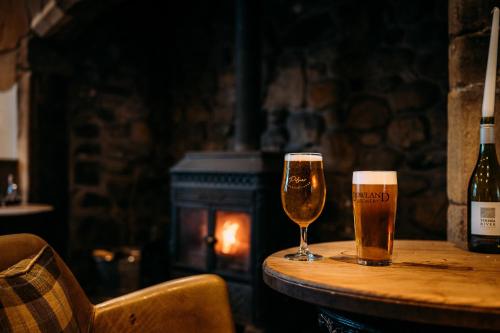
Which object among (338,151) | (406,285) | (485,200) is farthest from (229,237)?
(406,285)

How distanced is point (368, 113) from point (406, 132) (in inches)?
10.7

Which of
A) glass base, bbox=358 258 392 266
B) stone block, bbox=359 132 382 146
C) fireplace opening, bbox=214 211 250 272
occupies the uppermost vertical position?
stone block, bbox=359 132 382 146

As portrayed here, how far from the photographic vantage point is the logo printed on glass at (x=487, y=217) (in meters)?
1.16

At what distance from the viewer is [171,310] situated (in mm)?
1260

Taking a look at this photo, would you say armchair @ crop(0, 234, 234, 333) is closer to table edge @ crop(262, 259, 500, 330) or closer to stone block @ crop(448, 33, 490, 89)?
table edge @ crop(262, 259, 500, 330)

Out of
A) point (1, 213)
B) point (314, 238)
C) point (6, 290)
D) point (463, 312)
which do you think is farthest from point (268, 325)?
point (463, 312)

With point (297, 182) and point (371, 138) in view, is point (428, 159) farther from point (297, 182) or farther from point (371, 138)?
point (297, 182)

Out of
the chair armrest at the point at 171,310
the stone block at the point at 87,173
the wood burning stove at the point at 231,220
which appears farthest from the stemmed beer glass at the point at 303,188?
the stone block at the point at 87,173

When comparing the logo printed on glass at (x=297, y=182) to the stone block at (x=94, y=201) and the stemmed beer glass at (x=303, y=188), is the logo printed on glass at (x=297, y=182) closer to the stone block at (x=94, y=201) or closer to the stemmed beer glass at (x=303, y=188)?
the stemmed beer glass at (x=303, y=188)

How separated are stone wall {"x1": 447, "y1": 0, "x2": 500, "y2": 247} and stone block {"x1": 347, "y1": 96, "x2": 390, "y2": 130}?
134 cm

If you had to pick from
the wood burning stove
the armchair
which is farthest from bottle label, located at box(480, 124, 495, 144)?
the wood burning stove

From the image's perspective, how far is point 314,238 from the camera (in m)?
2.95

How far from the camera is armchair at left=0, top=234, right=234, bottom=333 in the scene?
1215 millimetres

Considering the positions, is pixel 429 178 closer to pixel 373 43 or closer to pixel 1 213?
pixel 373 43
